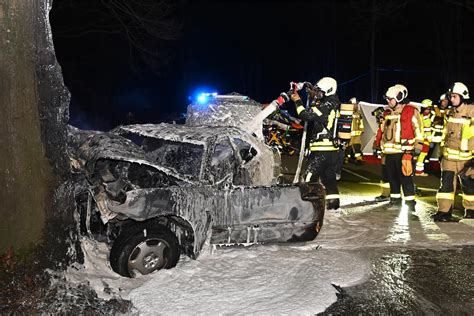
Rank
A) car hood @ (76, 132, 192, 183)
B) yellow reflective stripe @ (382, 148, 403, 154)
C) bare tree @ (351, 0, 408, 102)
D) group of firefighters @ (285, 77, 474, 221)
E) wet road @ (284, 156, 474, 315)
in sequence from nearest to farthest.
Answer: wet road @ (284, 156, 474, 315) → car hood @ (76, 132, 192, 183) → group of firefighters @ (285, 77, 474, 221) → yellow reflective stripe @ (382, 148, 403, 154) → bare tree @ (351, 0, 408, 102)

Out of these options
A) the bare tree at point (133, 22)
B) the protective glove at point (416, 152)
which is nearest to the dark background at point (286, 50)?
the bare tree at point (133, 22)

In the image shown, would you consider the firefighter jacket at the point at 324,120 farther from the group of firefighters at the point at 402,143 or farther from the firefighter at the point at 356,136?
the firefighter at the point at 356,136

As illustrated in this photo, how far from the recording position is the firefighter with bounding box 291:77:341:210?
25.2ft

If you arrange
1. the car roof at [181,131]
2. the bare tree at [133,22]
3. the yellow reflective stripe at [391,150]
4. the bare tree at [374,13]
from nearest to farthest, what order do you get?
the car roof at [181,131] → the yellow reflective stripe at [391,150] → the bare tree at [133,22] → the bare tree at [374,13]

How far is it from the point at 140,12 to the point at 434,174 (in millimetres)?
10231

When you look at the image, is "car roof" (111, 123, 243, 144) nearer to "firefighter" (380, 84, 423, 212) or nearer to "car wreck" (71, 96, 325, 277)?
"car wreck" (71, 96, 325, 277)

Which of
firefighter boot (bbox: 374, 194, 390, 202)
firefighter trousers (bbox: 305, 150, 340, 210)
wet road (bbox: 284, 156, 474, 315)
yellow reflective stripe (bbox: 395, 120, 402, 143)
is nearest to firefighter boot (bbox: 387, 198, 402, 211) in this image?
wet road (bbox: 284, 156, 474, 315)

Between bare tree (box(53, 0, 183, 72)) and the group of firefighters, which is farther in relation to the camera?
bare tree (box(53, 0, 183, 72))

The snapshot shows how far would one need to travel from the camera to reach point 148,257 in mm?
4738

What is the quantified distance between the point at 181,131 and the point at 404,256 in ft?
10.4

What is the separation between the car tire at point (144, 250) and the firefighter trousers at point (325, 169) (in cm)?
353

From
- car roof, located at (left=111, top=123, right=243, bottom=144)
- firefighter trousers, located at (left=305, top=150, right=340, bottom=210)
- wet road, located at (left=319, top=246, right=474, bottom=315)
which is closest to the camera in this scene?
wet road, located at (left=319, top=246, right=474, bottom=315)

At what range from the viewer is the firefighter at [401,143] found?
8125 mm

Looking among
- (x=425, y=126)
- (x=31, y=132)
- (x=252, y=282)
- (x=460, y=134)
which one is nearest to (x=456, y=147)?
(x=460, y=134)
